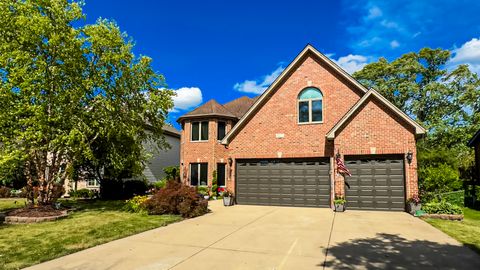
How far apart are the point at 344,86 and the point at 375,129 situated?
309 centimetres

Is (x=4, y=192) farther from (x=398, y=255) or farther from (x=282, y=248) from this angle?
(x=398, y=255)

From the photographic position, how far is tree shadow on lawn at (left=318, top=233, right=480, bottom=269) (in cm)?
564

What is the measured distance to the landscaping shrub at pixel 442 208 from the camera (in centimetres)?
1084

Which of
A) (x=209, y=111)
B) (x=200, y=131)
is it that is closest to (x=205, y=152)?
(x=200, y=131)

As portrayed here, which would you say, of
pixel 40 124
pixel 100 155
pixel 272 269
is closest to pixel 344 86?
pixel 272 269

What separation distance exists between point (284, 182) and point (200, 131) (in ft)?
33.2

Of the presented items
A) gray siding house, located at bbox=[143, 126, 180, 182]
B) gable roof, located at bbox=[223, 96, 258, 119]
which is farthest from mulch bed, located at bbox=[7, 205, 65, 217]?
gable roof, located at bbox=[223, 96, 258, 119]

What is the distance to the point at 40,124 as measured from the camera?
36.5 ft

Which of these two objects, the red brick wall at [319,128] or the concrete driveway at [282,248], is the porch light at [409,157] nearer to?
the red brick wall at [319,128]

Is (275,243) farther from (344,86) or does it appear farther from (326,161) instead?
(344,86)

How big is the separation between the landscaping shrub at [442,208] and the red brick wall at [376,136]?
1086 millimetres

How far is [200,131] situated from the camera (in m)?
23.3

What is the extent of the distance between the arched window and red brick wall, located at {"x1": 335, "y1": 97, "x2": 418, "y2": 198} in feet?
6.43

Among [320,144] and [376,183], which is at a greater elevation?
[320,144]
